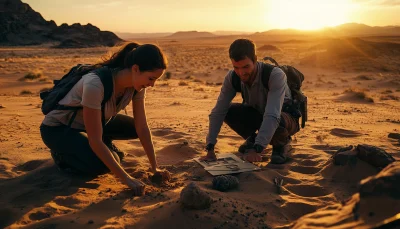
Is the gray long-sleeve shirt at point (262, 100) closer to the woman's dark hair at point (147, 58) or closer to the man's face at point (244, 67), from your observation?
the man's face at point (244, 67)

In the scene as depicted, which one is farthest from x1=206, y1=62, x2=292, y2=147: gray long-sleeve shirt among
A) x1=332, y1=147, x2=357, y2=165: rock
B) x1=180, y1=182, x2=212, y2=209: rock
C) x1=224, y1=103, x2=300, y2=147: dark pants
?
x1=180, y1=182, x2=212, y2=209: rock

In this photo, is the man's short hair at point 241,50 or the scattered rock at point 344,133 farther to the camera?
the scattered rock at point 344,133

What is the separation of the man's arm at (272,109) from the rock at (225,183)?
477mm

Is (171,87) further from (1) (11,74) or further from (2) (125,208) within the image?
(2) (125,208)

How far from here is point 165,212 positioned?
2.90 m

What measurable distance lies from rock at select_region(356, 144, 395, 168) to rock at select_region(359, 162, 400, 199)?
1.59 metres

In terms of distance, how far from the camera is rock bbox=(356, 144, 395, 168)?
12.1 feet

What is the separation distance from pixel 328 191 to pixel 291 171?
0.64 meters

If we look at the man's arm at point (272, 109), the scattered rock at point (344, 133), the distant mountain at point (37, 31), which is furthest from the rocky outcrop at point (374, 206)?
the distant mountain at point (37, 31)

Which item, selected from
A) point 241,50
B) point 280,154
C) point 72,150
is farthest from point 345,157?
point 72,150

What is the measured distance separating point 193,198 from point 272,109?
1.49m

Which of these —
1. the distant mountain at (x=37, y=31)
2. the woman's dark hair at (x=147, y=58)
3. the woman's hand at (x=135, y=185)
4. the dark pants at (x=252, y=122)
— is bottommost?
the woman's hand at (x=135, y=185)

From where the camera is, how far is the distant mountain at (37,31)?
4938 cm

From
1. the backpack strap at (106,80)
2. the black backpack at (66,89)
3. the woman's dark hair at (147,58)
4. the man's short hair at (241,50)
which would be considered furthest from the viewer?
the man's short hair at (241,50)
